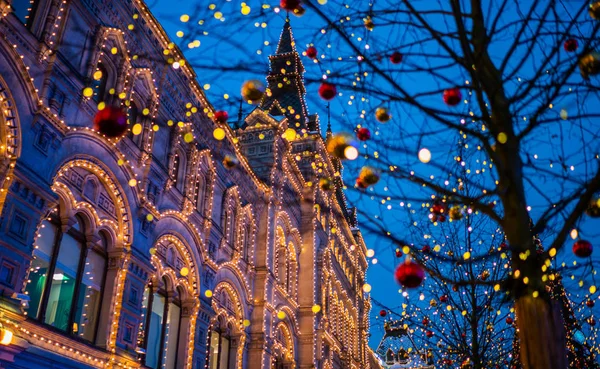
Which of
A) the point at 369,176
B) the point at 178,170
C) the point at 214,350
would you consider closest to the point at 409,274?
the point at 369,176

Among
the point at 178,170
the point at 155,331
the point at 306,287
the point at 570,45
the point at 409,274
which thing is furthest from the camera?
the point at 306,287

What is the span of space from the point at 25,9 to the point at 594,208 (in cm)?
1022

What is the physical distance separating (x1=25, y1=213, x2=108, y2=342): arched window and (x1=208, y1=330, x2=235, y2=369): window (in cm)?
567

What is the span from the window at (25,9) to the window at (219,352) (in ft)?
33.4

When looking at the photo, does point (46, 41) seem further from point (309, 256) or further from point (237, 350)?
point (309, 256)

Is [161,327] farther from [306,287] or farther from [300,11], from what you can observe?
[306,287]

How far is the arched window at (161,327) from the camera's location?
14219mm

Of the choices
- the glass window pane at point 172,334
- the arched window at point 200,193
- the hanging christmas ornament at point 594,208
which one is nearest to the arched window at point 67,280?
the glass window pane at point 172,334

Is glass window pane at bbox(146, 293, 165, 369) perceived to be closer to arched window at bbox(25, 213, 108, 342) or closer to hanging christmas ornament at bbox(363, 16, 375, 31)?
arched window at bbox(25, 213, 108, 342)

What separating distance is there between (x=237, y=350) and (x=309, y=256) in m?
8.23

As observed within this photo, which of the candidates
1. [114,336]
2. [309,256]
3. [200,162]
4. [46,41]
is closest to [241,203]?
[200,162]

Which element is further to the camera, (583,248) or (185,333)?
(185,333)

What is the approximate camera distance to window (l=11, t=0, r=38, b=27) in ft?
35.3

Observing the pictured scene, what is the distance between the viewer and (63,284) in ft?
37.9
